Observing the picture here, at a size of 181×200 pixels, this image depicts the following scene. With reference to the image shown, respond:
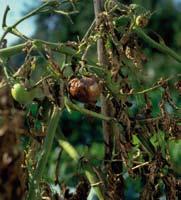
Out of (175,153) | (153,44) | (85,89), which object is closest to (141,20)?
(153,44)

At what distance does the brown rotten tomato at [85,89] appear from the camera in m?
0.99

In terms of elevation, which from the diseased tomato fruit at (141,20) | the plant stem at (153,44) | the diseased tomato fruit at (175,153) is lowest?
the diseased tomato fruit at (175,153)

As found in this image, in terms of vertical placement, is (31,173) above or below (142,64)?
below

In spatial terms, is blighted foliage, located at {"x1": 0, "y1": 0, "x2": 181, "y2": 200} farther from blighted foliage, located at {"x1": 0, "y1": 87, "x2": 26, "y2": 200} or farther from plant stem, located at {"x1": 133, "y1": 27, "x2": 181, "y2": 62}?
blighted foliage, located at {"x1": 0, "y1": 87, "x2": 26, "y2": 200}

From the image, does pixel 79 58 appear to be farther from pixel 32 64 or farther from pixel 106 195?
pixel 106 195

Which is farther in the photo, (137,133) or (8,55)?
(137,133)

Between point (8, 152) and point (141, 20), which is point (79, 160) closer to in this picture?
point (141, 20)

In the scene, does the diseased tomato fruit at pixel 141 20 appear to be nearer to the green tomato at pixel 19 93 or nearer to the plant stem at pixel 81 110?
the plant stem at pixel 81 110

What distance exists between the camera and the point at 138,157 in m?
1.15

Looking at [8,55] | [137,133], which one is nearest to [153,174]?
[137,133]

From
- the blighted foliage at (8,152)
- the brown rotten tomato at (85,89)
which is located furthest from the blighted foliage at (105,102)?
the blighted foliage at (8,152)

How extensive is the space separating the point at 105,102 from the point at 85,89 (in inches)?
4.7

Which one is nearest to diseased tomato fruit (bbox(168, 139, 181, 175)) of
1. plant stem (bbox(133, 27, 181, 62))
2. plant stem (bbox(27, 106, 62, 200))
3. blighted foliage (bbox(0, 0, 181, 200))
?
blighted foliage (bbox(0, 0, 181, 200))

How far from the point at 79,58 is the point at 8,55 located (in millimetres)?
106
